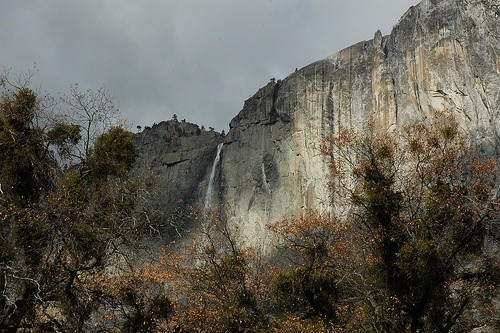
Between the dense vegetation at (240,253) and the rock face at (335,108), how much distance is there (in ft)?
84.4

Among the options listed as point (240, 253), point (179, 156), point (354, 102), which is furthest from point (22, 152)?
point (179, 156)

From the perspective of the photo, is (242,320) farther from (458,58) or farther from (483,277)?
(458,58)

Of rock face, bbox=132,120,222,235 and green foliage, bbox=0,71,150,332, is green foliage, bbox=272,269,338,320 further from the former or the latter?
rock face, bbox=132,120,222,235

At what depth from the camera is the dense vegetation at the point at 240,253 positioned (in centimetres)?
1129

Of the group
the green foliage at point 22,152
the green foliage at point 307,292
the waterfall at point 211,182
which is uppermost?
the waterfall at point 211,182

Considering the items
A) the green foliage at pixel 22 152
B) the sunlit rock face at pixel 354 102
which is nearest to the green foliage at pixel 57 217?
the green foliage at pixel 22 152

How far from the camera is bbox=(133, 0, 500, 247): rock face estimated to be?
149 feet

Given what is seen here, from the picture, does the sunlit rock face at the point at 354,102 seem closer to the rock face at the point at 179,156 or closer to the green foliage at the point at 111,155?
the rock face at the point at 179,156

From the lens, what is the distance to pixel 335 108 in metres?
55.2

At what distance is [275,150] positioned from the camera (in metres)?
58.3

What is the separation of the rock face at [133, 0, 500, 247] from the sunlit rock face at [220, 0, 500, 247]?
98mm

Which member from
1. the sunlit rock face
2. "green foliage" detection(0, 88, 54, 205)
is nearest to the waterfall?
the sunlit rock face

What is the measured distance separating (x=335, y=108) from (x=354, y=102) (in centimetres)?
220

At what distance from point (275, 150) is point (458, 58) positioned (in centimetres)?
2048
